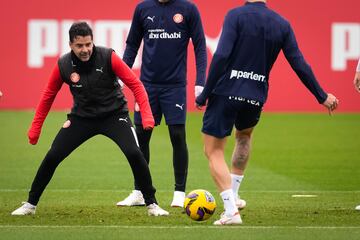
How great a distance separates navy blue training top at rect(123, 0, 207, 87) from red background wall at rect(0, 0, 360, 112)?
15102 millimetres

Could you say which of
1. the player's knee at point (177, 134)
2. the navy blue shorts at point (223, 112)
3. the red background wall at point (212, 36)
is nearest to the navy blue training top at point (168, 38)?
the player's knee at point (177, 134)

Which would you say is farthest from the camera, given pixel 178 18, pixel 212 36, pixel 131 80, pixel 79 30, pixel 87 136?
pixel 212 36

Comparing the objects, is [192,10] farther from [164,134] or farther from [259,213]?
[164,134]

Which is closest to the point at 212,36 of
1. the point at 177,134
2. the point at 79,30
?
the point at 177,134

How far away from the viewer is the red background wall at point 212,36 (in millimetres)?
28109

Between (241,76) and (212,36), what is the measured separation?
18072mm

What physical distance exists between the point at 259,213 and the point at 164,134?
12.9 m

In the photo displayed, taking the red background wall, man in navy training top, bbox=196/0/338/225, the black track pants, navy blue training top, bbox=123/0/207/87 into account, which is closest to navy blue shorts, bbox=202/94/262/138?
man in navy training top, bbox=196/0/338/225

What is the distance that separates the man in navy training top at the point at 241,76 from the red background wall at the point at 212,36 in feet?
56.0

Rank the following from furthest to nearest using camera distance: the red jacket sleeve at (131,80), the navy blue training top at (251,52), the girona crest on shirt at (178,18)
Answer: the girona crest on shirt at (178,18) < the red jacket sleeve at (131,80) < the navy blue training top at (251,52)

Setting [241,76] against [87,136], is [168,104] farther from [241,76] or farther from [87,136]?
[241,76]

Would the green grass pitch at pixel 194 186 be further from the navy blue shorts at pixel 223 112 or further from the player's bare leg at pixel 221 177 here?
the navy blue shorts at pixel 223 112

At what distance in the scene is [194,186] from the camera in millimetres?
14906

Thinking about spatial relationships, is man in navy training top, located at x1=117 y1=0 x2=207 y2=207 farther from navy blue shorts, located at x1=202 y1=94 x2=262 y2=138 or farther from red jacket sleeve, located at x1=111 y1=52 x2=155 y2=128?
navy blue shorts, located at x1=202 y1=94 x2=262 y2=138
